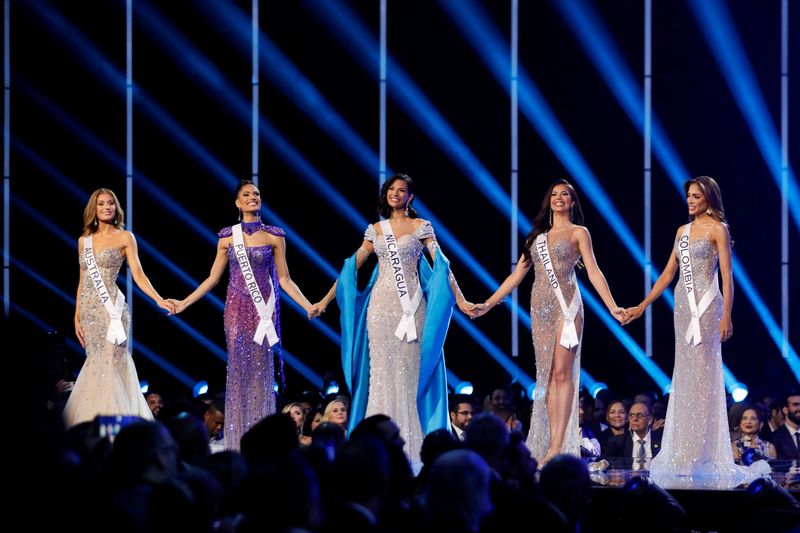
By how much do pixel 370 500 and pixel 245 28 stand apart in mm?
7734

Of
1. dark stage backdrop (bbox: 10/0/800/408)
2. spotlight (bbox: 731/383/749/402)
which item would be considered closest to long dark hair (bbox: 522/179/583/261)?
spotlight (bbox: 731/383/749/402)

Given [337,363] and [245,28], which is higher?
[245,28]

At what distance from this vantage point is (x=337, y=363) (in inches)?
436

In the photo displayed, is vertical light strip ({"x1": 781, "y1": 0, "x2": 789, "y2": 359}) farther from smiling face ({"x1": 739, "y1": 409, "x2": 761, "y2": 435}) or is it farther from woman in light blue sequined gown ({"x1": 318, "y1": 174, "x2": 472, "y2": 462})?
woman in light blue sequined gown ({"x1": 318, "y1": 174, "x2": 472, "y2": 462})

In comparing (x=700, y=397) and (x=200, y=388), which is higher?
(x=200, y=388)

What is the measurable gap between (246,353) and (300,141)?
3.92 metres

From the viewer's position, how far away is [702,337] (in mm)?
6668

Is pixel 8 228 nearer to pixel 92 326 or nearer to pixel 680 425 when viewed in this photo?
pixel 92 326

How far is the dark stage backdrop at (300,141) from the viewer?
1052 centimetres

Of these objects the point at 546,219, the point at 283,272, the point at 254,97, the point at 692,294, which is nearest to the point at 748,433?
the point at 692,294

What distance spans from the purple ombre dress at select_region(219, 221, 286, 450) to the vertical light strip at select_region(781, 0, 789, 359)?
15.3 feet

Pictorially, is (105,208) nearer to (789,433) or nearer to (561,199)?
(561,199)

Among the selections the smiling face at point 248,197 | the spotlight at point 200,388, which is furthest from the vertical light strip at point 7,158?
the smiling face at point 248,197

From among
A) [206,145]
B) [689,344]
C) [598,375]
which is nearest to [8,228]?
[206,145]
